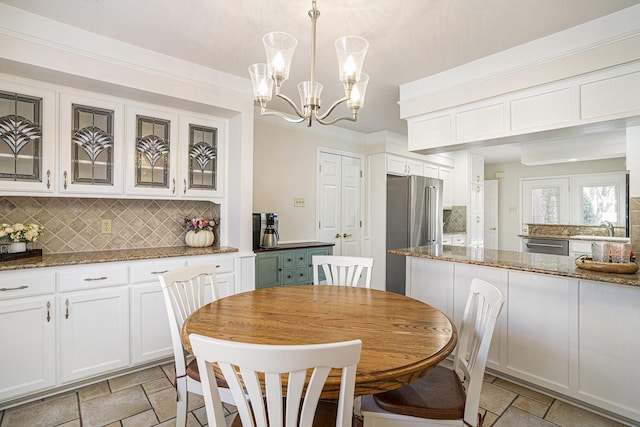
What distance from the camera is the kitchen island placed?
1.97m

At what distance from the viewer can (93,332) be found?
2320 millimetres

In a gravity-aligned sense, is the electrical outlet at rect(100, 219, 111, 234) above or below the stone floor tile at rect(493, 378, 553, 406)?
above

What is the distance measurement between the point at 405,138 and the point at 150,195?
12.2ft

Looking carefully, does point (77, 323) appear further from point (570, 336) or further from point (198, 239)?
point (570, 336)

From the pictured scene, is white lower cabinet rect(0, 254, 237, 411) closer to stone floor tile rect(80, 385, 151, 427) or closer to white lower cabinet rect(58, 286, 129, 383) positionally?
white lower cabinet rect(58, 286, 129, 383)

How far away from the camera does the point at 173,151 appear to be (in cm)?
287

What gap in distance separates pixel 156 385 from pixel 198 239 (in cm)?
122

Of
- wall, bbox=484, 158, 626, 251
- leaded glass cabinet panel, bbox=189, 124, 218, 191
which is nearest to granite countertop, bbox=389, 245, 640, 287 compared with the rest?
leaded glass cabinet panel, bbox=189, 124, 218, 191

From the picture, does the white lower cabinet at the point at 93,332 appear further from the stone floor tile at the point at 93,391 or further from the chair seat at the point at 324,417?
the chair seat at the point at 324,417

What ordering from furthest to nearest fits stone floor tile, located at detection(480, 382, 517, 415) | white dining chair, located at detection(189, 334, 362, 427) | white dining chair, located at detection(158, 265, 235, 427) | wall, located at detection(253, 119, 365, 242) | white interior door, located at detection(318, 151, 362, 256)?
white interior door, located at detection(318, 151, 362, 256) < wall, located at detection(253, 119, 365, 242) < stone floor tile, located at detection(480, 382, 517, 415) < white dining chair, located at detection(158, 265, 235, 427) < white dining chair, located at detection(189, 334, 362, 427)

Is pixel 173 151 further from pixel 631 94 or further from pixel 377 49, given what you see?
pixel 631 94

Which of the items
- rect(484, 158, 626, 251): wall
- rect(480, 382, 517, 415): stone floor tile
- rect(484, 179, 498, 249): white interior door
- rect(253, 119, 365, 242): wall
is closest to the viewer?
rect(480, 382, 517, 415): stone floor tile

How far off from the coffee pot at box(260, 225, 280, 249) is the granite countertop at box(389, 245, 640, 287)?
4.39 ft

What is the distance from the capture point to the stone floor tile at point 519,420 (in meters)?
1.95
